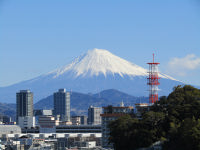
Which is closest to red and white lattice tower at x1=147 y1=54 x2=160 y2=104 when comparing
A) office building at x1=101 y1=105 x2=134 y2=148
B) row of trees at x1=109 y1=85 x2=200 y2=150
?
office building at x1=101 y1=105 x2=134 y2=148

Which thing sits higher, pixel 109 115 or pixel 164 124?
pixel 109 115

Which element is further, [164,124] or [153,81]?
[153,81]

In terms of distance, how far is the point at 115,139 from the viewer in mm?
98438

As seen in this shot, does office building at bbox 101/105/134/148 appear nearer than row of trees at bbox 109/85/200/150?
No

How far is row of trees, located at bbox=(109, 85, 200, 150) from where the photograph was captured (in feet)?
291

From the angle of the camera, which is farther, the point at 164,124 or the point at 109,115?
the point at 109,115

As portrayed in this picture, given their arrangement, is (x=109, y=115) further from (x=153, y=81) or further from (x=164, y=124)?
(x=164, y=124)

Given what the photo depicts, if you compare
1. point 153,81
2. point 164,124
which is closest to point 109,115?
point 153,81

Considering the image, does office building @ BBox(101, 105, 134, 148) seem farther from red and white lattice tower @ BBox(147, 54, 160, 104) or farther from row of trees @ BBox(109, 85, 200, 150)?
row of trees @ BBox(109, 85, 200, 150)

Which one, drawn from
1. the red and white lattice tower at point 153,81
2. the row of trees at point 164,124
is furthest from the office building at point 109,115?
the row of trees at point 164,124

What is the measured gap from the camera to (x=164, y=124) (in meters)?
94.9

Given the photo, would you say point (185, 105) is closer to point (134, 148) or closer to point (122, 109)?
point (134, 148)

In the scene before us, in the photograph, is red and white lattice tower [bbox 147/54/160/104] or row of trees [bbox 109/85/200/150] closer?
row of trees [bbox 109/85/200/150]

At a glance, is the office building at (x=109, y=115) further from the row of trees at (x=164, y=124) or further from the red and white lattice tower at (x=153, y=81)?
the row of trees at (x=164, y=124)
